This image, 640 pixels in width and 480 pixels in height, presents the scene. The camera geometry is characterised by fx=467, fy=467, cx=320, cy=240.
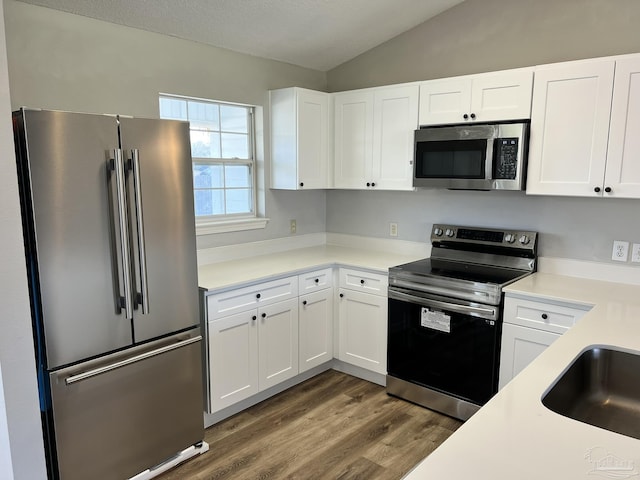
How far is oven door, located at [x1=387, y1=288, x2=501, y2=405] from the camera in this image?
8.89 ft

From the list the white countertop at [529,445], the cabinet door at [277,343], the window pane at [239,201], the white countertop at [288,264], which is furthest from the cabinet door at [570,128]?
the window pane at [239,201]

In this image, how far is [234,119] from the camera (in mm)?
3512

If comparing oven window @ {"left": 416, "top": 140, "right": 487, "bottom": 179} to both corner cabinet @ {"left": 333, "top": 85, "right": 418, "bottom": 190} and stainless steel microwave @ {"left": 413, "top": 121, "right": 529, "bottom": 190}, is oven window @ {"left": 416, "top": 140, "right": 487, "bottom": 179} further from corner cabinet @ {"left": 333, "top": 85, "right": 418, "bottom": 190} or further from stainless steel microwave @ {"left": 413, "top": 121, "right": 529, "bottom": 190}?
corner cabinet @ {"left": 333, "top": 85, "right": 418, "bottom": 190}

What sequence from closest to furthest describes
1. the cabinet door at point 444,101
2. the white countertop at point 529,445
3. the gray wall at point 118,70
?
the white countertop at point 529,445 < the gray wall at point 118,70 < the cabinet door at point 444,101

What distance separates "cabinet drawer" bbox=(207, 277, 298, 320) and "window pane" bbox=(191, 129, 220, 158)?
3.51ft

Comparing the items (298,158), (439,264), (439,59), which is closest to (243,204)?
(298,158)

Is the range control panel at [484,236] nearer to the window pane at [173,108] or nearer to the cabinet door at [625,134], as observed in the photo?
the cabinet door at [625,134]

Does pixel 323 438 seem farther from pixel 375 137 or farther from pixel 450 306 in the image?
pixel 375 137

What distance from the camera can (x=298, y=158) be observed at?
350 cm

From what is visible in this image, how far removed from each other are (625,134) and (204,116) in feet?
8.49

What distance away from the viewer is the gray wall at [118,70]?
237 cm

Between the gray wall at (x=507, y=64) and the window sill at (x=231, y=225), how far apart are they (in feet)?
3.01

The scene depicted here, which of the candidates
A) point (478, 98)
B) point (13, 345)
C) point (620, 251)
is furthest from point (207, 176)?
point (620, 251)

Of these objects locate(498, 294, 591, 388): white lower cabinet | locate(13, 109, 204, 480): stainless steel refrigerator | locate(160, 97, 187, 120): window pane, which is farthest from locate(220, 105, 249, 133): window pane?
locate(498, 294, 591, 388): white lower cabinet
